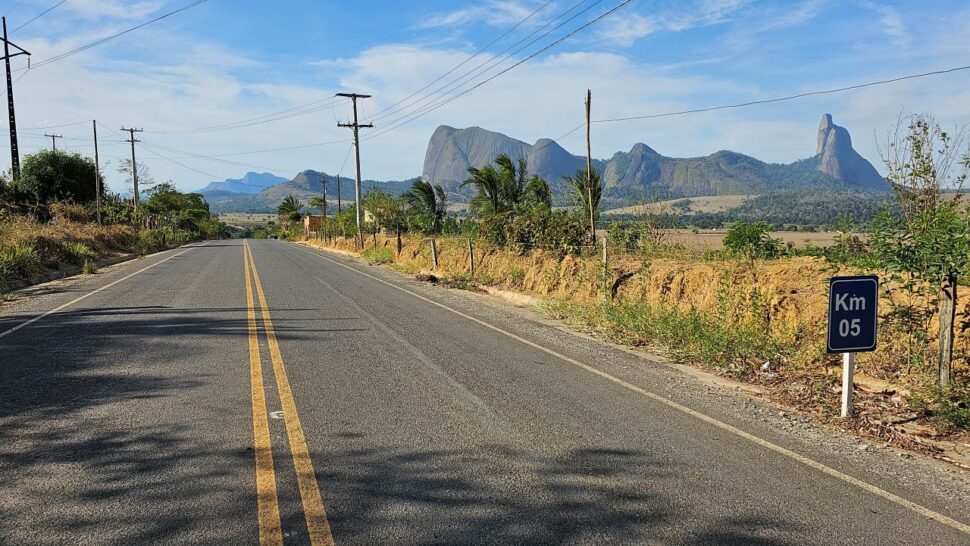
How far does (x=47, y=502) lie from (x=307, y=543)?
1.82 metres

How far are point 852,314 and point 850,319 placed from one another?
5 centimetres

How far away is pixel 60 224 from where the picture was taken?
3231cm

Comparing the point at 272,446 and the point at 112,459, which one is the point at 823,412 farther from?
the point at 112,459

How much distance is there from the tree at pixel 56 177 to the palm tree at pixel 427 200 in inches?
1037

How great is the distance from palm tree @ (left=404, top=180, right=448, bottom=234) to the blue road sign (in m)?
29.9

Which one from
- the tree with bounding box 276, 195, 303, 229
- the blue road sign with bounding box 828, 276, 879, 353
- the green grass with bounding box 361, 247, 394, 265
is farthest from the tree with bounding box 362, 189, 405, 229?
the tree with bounding box 276, 195, 303, 229

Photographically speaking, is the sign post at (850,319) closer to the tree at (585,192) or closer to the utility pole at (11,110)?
the tree at (585,192)

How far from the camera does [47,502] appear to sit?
3873 millimetres

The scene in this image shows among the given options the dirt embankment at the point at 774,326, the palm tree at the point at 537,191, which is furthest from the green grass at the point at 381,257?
the dirt embankment at the point at 774,326

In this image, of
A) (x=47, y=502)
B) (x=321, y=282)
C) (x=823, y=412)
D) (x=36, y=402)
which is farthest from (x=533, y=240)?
(x=47, y=502)

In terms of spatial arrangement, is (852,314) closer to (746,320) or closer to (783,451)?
(783,451)

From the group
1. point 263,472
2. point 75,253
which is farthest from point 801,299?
point 75,253

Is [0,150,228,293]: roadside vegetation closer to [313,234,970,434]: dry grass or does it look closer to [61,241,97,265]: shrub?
[61,241,97,265]: shrub

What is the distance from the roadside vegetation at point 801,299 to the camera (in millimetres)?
6211
